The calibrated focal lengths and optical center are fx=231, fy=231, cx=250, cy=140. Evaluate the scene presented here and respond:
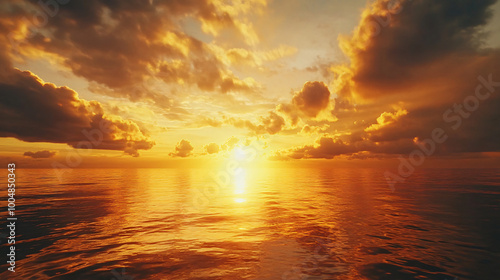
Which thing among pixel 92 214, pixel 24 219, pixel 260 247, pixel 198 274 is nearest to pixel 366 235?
pixel 260 247

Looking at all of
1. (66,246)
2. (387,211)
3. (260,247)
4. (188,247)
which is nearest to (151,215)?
(66,246)

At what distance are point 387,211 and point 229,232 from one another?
18.0 m

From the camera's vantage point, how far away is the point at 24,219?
853 inches

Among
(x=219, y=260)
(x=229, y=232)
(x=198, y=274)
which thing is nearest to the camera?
(x=198, y=274)

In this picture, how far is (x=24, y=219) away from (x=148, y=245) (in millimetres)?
16332

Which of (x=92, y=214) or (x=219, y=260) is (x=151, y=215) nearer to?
(x=92, y=214)

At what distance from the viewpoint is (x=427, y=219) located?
21.2 meters

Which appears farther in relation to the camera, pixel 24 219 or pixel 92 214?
pixel 92 214

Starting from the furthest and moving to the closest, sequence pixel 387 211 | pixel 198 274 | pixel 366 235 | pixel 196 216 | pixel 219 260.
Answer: pixel 387 211 < pixel 196 216 < pixel 366 235 < pixel 219 260 < pixel 198 274

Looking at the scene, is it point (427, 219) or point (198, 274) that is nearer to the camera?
point (198, 274)

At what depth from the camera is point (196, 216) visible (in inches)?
915

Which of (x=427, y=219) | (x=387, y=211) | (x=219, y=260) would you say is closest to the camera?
(x=219, y=260)

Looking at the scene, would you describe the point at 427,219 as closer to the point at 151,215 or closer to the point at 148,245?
the point at 148,245

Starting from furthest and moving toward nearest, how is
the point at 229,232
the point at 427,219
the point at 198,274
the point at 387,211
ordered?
the point at 387,211 → the point at 427,219 → the point at 229,232 → the point at 198,274
